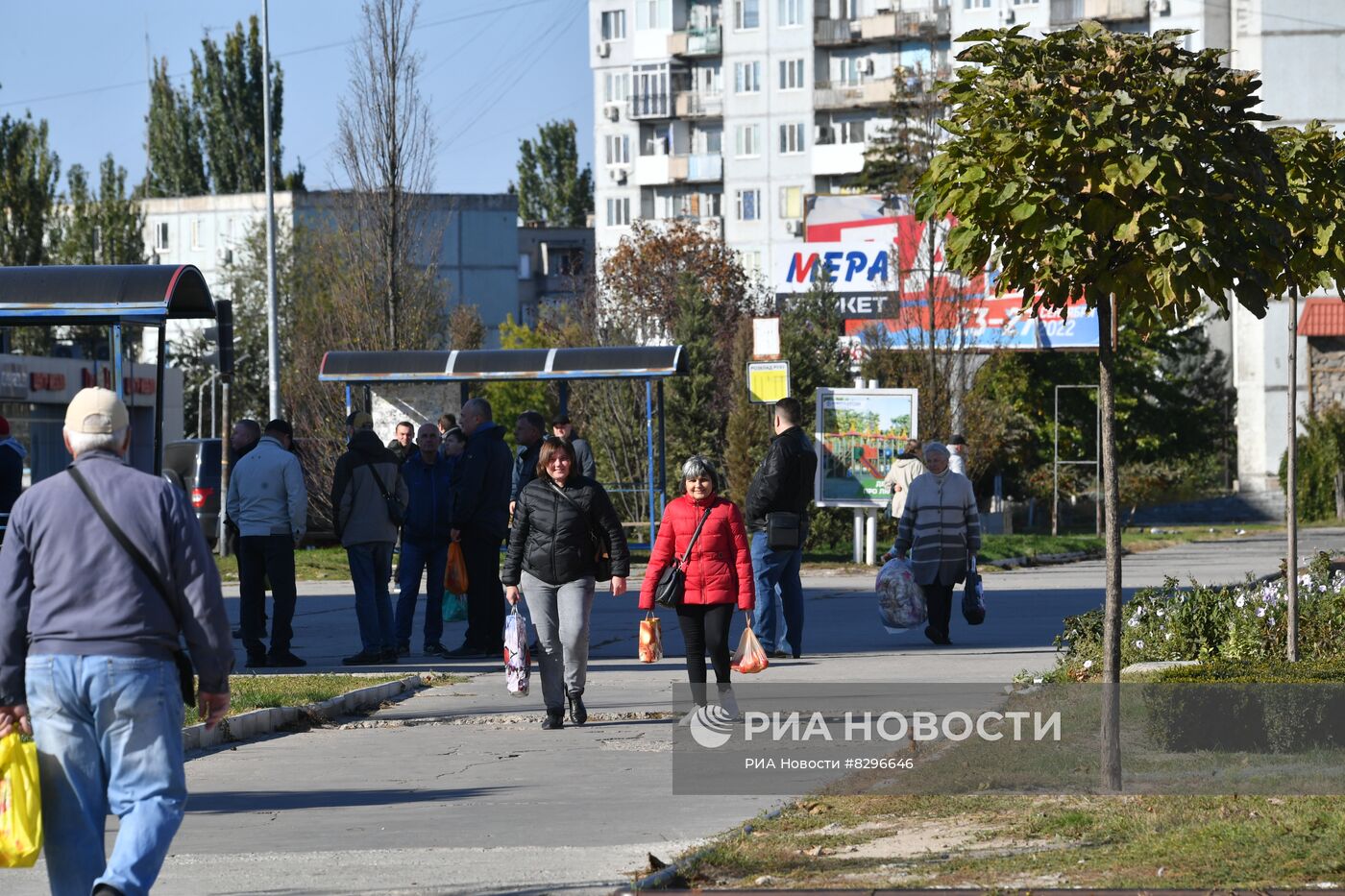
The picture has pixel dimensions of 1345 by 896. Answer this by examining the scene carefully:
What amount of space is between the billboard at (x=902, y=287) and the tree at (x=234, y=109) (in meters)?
31.2

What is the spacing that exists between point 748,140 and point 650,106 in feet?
18.2

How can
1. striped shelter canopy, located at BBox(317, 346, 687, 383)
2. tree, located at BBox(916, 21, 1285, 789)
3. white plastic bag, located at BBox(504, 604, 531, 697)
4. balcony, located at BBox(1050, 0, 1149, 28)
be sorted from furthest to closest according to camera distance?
balcony, located at BBox(1050, 0, 1149, 28), striped shelter canopy, located at BBox(317, 346, 687, 383), white plastic bag, located at BBox(504, 604, 531, 697), tree, located at BBox(916, 21, 1285, 789)

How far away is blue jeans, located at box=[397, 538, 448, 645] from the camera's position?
633 inches

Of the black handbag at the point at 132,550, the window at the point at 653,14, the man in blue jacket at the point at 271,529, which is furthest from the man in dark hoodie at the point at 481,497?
the window at the point at 653,14

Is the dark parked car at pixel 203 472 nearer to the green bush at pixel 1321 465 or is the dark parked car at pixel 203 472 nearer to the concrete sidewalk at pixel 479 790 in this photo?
the concrete sidewalk at pixel 479 790

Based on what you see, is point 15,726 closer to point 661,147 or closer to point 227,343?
point 227,343

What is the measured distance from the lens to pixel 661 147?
301 ft

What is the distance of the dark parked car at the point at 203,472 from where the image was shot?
31.3m

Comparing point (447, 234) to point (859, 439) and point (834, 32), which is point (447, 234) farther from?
point (859, 439)

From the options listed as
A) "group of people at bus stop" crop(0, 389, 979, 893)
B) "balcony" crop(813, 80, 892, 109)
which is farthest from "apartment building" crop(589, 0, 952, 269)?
"group of people at bus stop" crop(0, 389, 979, 893)

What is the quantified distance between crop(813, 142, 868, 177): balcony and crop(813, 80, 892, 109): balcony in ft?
5.73

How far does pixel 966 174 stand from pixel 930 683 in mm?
5801

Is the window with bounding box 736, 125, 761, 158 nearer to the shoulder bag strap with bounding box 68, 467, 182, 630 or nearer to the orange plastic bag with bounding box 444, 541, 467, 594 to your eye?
the orange plastic bag with bounding box 444, 541, 467, 594

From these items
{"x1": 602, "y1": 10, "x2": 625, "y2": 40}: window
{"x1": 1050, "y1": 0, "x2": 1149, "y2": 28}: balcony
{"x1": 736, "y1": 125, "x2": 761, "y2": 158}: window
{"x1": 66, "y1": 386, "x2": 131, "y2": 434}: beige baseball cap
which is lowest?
{"x1": 66, "y1": 386, "x2": 131, "y2": 434}: beige baseball cap
